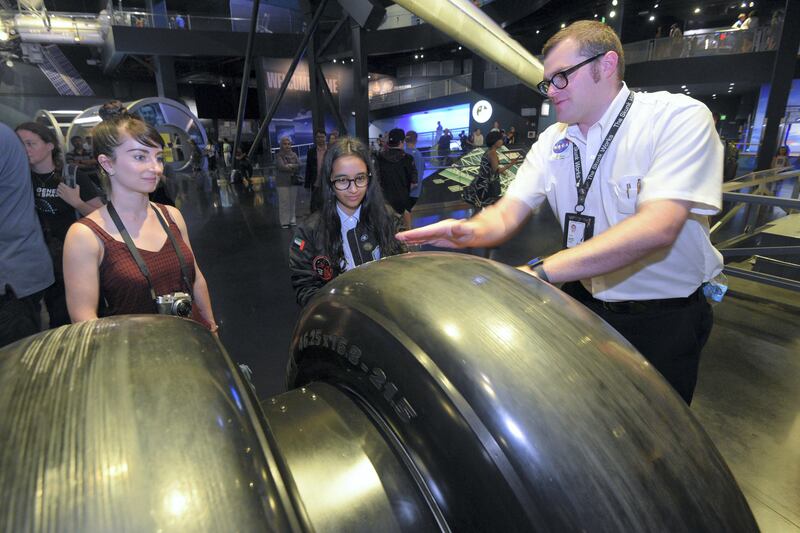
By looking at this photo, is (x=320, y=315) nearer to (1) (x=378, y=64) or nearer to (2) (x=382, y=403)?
(2) (x=382, y=403)

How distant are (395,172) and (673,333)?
4230 millimetres

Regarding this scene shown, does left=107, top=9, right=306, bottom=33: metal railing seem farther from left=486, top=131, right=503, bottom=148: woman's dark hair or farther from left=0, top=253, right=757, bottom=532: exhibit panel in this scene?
left=0, top=253, right=757, bottom=532: exhibit panel

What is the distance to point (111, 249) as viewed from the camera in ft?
6.12

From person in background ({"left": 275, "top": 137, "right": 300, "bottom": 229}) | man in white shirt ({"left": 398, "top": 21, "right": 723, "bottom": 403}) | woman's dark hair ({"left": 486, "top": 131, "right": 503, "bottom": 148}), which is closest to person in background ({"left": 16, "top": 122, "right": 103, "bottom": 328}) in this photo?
man in white shirt ({"left": 398, "top": 21, "right": 723, "bottom": 403})

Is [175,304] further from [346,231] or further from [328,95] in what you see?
[328,95]

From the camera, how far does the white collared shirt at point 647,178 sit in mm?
1254

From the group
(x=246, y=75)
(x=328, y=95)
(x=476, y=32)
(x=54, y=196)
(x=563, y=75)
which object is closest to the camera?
(x=563, y=75)

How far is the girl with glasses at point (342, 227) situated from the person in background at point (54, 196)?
1.89 meters

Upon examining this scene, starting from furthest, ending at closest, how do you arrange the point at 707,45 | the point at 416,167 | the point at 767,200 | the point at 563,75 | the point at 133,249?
the point at 707,45 < the point at 416,167 < the point at 767,200 < the point at 133,249 < the point at 563,75

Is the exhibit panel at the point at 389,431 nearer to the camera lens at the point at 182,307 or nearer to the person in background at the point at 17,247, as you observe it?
the camera lens at the point at 182,307

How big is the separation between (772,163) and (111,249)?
15763mm


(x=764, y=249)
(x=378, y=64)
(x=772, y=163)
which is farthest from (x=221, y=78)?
(x=764, y=249)

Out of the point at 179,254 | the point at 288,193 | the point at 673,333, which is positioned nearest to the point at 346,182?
the point at 179,254

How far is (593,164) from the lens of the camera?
1495 mm
